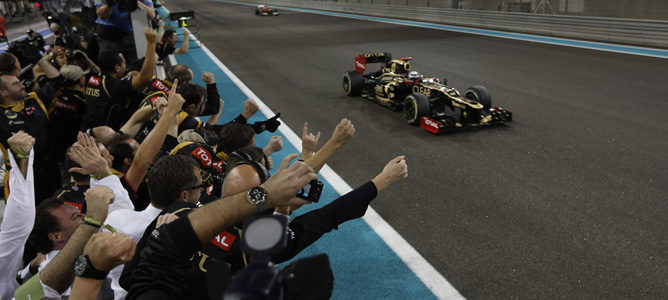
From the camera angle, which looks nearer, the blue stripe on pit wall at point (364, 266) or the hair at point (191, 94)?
the blue stripe on pit wall at point (364, 266)

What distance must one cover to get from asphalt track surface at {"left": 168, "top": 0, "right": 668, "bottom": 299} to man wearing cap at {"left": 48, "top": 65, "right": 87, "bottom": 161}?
3682mm

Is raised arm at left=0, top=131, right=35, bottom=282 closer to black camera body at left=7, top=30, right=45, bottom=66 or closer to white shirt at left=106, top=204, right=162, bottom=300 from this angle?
white shirt at left=106, top=204, right=162, bottom=300

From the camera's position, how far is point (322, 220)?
292cm

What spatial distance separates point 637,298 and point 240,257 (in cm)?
333

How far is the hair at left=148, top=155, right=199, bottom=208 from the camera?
9.91 feet

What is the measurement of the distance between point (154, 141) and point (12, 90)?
2607 mm

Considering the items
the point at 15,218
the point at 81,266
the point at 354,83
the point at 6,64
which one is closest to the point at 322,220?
the point at 81,266

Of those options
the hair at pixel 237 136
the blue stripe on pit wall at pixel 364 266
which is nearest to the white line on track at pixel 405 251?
the blue stripe on pit wall at pixel 364 266

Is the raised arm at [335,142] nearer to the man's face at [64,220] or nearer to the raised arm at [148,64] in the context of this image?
the man's face at [64,220]

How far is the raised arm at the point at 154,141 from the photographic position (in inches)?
142

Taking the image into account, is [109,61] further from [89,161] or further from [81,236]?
[81,236]

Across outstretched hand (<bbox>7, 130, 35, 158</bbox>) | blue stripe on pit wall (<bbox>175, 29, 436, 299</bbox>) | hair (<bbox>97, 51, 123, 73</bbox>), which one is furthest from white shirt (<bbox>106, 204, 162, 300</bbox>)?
hair (<bbox>97, 51, 123, 73</bbox>)

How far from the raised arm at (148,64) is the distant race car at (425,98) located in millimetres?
4490

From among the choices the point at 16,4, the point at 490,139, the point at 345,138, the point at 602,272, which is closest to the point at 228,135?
the point at 345,138
